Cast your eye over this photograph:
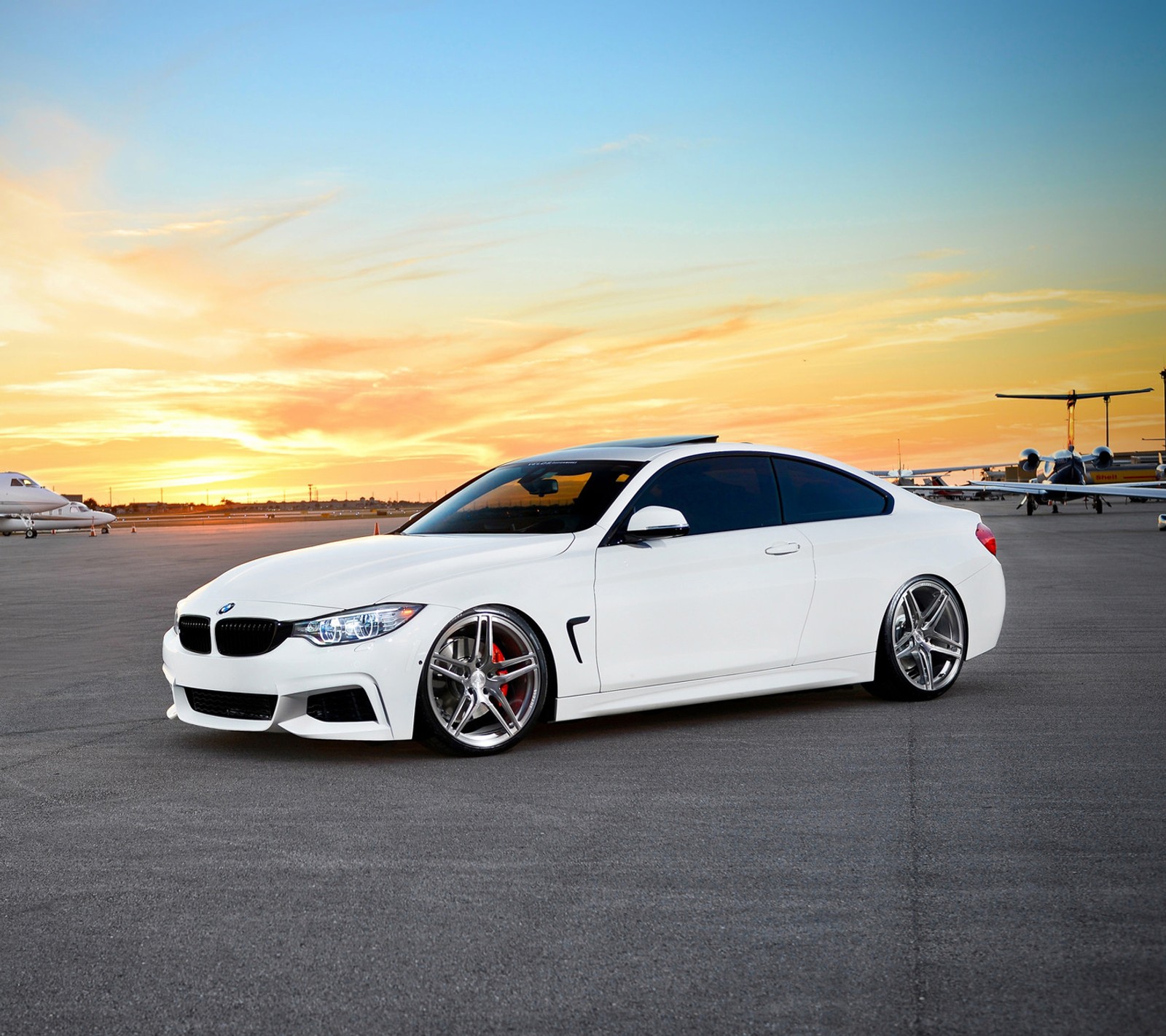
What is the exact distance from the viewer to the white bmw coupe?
614cm

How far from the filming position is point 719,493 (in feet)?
24.3

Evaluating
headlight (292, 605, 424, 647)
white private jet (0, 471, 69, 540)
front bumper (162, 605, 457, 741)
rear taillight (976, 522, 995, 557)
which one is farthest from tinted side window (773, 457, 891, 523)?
white private jet (0, 471, 69, 540)

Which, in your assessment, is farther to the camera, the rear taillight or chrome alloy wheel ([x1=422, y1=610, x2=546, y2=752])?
the rear taillight

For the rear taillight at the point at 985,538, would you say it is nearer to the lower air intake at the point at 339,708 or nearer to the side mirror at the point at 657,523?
the side mirror at the point at 657,523

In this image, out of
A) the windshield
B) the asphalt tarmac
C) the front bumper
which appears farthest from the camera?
the windshield

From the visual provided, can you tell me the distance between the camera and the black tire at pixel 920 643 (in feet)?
25.7

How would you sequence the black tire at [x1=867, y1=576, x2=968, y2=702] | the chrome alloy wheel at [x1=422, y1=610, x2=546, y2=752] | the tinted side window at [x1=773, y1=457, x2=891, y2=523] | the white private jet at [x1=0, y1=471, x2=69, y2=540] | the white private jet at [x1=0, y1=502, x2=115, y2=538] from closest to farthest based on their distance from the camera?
the chrome alloy wheel at [x1=422, y1=610, x2=546, y2=752] → the tinted side window at [x1=773, y1=457, x2=891, y2=523] → the black tire at [x1=867, y1=576, x2=968, y2=702] → the white private jet at [x1=0, y1=471, x2=69, y2=540] → the white private jet at [x1=0, y1=502, x2=115, y2=538]

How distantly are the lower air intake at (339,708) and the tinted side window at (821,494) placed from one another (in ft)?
9.37

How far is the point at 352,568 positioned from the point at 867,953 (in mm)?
3641

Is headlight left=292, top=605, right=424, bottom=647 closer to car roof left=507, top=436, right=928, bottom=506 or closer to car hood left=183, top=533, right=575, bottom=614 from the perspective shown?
car hood left=183, top=533, right=575, bottom=614

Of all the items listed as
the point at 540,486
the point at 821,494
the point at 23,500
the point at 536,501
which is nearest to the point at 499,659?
the point at 536,501

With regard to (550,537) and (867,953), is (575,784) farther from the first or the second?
(867,953)

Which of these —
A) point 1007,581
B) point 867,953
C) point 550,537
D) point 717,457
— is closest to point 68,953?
point 867,953

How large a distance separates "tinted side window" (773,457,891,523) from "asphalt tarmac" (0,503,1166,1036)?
3.94ft
